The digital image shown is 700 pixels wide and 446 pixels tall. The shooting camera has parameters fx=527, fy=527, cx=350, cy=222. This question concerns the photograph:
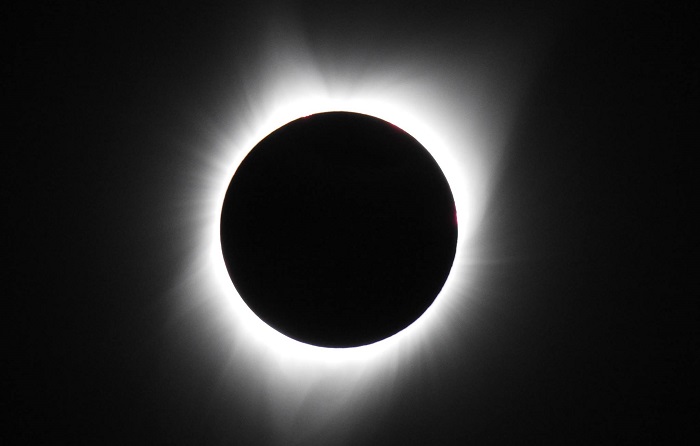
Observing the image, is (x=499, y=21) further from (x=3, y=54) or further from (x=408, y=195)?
(x=3, y=54)

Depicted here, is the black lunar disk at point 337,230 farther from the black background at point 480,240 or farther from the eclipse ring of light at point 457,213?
the black background at point 480,240

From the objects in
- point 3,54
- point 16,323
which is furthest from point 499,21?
point 16,323

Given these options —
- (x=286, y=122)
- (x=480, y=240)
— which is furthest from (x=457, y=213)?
(x=286, y=122)

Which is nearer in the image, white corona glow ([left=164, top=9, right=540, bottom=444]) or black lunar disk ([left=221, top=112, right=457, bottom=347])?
black lunar disk ([left=221, top=112, right=457, bottom=347])

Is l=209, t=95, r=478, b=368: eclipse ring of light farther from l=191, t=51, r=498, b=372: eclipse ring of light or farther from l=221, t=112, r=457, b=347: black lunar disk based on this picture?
l=221, t=112, r=457, b=347: black lunar disk

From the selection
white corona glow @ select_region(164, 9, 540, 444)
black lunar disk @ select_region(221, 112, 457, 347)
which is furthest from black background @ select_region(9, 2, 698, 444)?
black lunar disk @ select_region(221, 112, 457, 347)

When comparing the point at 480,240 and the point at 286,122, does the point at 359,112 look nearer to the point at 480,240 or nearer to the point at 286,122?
the point at 286,122
